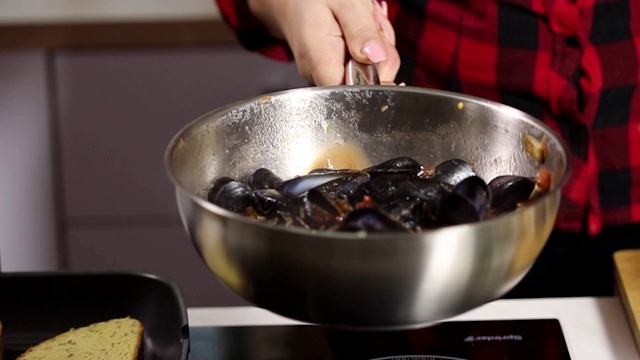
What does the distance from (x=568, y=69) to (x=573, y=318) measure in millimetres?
268

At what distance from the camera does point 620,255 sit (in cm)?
87

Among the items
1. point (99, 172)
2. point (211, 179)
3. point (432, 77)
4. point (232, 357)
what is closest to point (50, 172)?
point (99, 172)

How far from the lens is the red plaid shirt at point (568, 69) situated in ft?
3.14

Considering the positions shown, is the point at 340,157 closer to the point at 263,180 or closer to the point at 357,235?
the point at 263,180

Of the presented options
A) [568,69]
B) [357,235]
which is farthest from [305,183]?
[568,69]

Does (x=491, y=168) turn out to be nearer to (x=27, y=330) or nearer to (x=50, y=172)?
(x=27, y=330)

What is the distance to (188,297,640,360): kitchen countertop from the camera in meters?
0.78

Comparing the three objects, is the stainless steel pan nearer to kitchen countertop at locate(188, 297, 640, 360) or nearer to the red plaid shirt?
kitchen countertop at locate(188, 297, 640, 360)

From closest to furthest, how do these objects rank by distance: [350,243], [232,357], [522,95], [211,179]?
[350,243]
[211,179]
[232,357]
[522,95]

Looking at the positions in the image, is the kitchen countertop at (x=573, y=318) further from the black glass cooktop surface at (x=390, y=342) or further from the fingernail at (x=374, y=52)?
the fingernail at (x=374, y=52)

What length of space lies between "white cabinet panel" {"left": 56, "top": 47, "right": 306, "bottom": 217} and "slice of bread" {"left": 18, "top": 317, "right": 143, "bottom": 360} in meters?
0.90

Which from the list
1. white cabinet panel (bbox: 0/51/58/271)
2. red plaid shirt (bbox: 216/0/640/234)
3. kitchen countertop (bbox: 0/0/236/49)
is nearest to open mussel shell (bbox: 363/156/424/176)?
red plaid shirt (bbox: 216/0/640/234)

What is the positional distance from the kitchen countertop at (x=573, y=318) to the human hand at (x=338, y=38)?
0.71 feet

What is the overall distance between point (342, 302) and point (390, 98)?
0.64 ft
